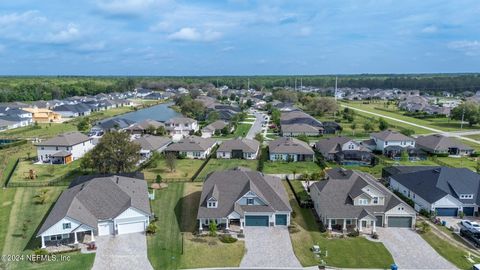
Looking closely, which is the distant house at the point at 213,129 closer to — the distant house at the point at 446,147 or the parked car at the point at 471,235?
the distant house at the point at 446,147

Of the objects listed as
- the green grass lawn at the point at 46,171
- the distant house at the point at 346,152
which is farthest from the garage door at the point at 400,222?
the green grass lawn at the point at 46,171

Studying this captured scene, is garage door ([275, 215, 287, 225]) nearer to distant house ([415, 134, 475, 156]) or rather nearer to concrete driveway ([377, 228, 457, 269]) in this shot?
concrete driveway ([377, 228, 457, 269])

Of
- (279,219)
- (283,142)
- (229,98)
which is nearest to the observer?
(279,219)

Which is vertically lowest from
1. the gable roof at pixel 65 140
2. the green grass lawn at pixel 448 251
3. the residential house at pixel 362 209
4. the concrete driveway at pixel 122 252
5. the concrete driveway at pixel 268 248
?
the green grass lawn at pixel 448 251

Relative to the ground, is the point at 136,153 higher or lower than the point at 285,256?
higher

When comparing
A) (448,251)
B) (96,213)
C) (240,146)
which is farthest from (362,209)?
(240,146)

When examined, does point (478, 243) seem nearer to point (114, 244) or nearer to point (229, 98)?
point (114, 244)

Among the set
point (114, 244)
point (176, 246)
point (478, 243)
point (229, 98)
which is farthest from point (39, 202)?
point (229, 98)
